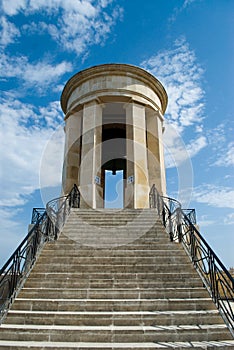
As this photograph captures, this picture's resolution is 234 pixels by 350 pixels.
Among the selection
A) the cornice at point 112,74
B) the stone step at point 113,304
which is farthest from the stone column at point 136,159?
the stone step at point 113,304

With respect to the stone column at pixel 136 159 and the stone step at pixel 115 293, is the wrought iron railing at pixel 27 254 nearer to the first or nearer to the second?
the stone step at pixel 115 293

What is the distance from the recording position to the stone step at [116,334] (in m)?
3.84

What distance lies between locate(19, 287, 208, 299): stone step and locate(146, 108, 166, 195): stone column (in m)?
8.63

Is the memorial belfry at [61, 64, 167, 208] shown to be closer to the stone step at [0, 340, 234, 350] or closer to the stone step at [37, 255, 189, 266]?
the stone step at [37, 255, 189, 266]

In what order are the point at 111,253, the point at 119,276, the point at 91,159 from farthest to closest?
the point at 91,159 < the point at 111,253 < the point at 119,276

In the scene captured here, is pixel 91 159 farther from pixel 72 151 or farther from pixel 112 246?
pixel 112 246

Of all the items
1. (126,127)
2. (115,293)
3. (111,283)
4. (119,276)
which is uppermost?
(126,127)

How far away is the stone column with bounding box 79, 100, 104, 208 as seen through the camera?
12.2 meters

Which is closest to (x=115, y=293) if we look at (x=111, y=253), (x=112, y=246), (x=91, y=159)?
(x=111, y=253)

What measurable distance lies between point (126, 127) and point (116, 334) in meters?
11.4

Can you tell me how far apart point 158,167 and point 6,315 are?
35.3 ft

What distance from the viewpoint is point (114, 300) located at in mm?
4676

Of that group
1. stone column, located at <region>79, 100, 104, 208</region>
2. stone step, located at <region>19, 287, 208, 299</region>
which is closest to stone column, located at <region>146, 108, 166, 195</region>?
stone column, located at <region>79, 100, 104, 208</region>

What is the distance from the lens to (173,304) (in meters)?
4.60
